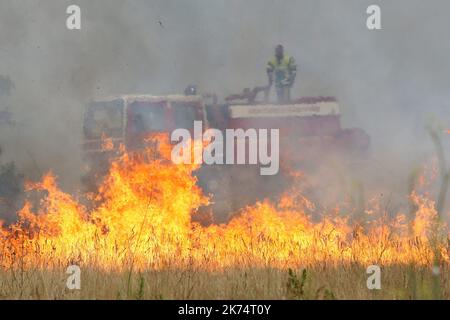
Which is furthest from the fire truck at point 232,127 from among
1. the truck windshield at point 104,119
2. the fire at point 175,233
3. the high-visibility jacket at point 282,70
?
the high-visibility jacket at point 282,70

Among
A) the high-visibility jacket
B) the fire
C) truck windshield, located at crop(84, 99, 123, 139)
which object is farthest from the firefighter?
truck windshield, located at crop(84, 99, 123, 139)

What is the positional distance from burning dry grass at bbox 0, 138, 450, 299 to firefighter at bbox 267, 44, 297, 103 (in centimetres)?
244

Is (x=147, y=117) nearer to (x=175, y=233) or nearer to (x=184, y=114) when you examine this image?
(x=184, y=114)

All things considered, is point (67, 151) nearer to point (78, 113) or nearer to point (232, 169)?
point (78, 113)

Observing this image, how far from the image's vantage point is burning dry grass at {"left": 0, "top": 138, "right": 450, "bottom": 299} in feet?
21.8

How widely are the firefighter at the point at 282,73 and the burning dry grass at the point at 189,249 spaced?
8.01ft

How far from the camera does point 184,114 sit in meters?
12.4

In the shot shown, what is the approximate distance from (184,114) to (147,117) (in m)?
0.70

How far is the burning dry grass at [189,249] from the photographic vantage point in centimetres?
666

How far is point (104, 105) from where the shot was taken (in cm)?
1245

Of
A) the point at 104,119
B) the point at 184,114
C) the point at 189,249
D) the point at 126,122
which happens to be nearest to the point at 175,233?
the point at 189,249

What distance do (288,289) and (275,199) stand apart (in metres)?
6.31
